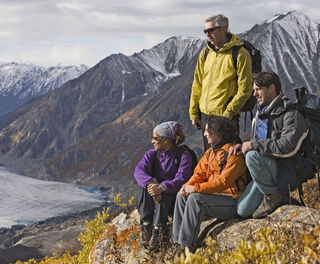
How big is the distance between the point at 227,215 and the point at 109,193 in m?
193

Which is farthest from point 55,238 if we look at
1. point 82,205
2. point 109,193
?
point 109,193

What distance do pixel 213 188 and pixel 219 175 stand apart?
21 centimetres

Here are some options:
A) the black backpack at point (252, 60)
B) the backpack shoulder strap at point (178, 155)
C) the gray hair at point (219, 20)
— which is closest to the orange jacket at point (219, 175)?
the backpack shoulder strap at point (178, 155)

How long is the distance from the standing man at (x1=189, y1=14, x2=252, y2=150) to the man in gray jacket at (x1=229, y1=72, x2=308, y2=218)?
3.78 feet

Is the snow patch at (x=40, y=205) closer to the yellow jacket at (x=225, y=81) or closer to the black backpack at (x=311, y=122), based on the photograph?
the yellow jacket at (x=225, y=81)

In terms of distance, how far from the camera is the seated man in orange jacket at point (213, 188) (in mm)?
6121

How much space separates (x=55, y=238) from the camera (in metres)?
102

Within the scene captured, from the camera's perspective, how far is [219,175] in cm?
645

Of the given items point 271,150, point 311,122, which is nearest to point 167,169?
point 271,150

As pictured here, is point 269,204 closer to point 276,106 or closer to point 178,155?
point 276,106

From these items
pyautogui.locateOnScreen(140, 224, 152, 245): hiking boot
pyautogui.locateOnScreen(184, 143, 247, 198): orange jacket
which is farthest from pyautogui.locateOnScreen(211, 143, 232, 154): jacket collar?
pyautogui.locateOnScreen(140, 224, 152, 245): hiking boot

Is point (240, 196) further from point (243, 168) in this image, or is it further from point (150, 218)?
point (150, 218)

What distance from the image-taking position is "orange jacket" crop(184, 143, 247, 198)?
6391 millimetres

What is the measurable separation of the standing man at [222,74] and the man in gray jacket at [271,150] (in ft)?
3.78
